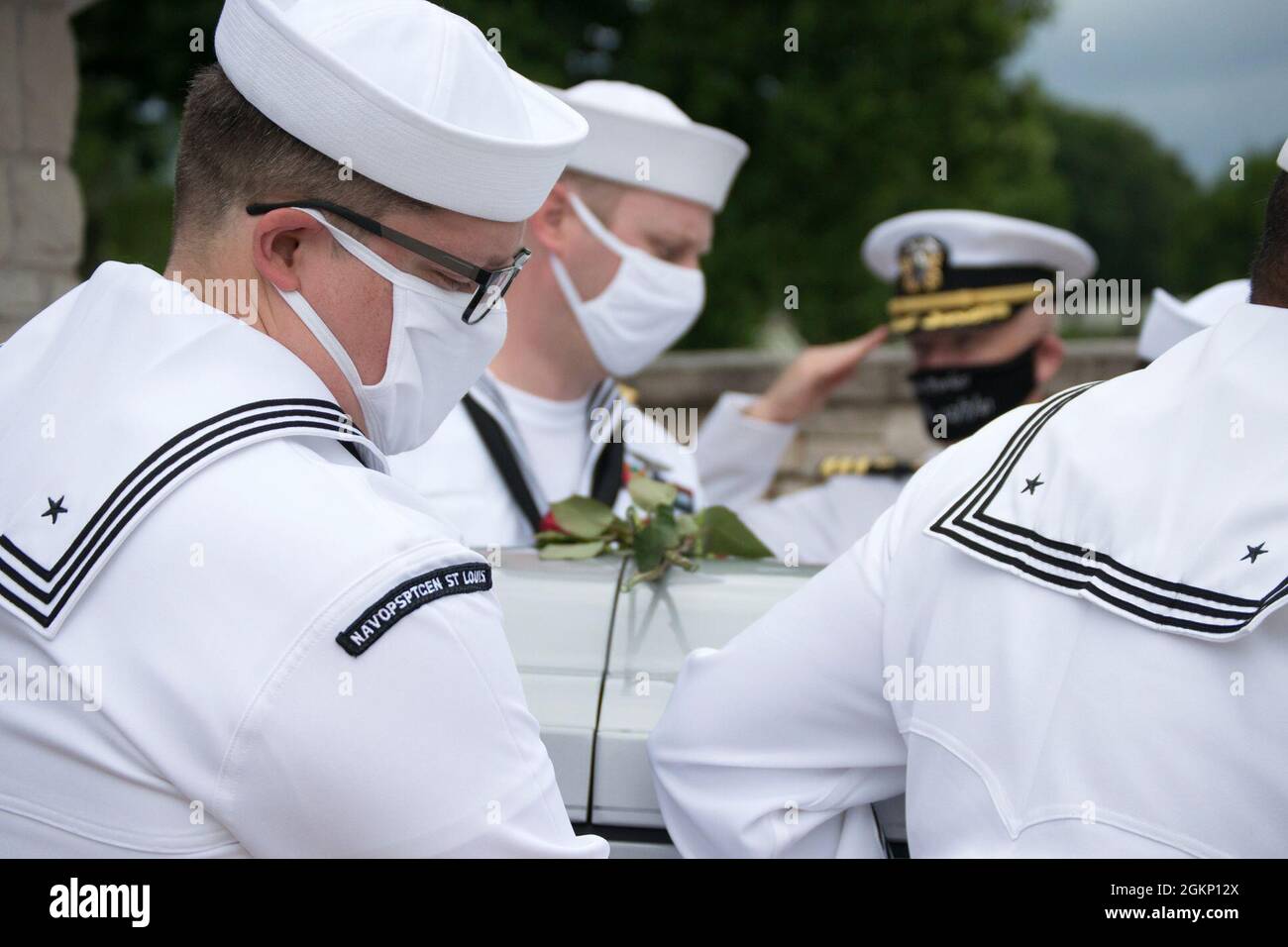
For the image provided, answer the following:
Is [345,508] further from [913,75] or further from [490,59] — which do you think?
[913,75]

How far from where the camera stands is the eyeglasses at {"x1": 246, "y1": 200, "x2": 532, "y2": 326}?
Result: 1.58 metres

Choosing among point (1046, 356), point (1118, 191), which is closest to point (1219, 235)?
point (1118, 191)

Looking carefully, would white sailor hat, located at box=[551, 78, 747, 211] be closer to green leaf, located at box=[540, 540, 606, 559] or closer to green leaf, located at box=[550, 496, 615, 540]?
green leaf, located at box=[550, 496, 615, 540]

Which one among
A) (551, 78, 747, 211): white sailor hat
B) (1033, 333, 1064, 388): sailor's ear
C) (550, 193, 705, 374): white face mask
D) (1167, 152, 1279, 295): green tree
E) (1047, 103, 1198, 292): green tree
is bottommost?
(1033, 333, 1064, 388): sailor's ear

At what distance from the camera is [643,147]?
3.99m

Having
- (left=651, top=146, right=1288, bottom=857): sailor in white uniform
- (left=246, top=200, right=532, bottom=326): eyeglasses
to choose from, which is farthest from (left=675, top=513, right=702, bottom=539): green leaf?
(left=246, top=200, right=532, bottom=326): eyeglasses

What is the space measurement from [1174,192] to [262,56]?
6003cm

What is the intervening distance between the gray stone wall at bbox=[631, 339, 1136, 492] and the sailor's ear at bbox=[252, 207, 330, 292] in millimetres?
5313

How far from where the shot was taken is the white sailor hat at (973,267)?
4633mm

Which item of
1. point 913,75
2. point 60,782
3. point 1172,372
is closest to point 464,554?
point 60,782

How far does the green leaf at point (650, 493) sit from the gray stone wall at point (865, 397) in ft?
13.6

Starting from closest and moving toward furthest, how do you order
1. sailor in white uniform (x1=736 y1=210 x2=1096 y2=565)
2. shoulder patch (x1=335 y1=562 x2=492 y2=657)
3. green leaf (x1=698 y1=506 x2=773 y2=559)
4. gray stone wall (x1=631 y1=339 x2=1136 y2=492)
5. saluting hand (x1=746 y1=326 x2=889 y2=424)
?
shoulder patch (x1=335 y1=562 x2=492 y2=657)
green leaf (x1=698 y1=506 x2=773 y2=559)
sailor in white uniform (x1=736 y1=210 x2=1096 y2=565)
saluting hand (x1=746 y1=326 x2=889 y2=424)
gray stone wall (x1=631 y1=339 x2=1136 y2=492)

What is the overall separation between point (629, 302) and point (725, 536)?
1388 mm

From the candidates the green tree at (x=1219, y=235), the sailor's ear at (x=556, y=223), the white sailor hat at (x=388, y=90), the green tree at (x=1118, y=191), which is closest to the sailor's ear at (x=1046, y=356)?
the sailor's ear at (x=556, y=223)
